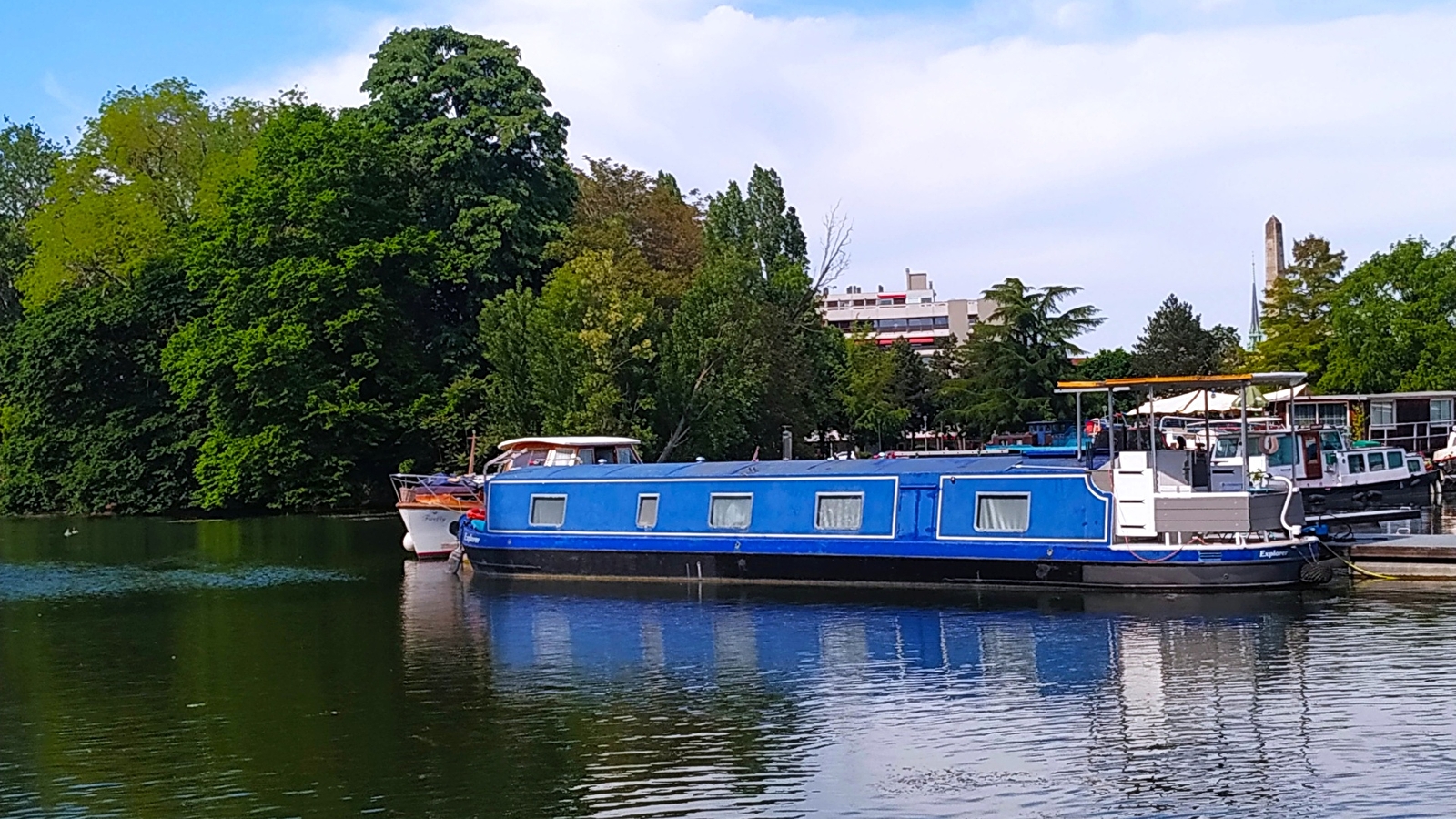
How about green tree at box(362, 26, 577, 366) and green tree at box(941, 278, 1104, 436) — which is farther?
green tree at box(941, 278, 1104, 436)

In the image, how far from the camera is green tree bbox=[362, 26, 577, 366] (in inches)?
2549

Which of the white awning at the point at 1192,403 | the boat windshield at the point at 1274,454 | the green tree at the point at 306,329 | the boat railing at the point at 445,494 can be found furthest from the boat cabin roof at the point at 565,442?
the green tree at the point at 306,329

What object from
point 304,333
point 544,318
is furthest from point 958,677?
point 304,333

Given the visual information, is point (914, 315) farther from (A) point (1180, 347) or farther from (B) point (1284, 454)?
(B) point (1284, 454)

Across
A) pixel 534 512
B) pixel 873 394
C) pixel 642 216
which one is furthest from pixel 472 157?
pixel 873 394

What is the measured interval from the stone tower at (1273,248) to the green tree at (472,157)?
248 feet

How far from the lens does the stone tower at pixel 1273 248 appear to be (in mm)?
125125

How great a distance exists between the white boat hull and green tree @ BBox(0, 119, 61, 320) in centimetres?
4494

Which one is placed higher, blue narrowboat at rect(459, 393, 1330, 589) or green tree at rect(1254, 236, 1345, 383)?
green tree at rect(1254, 236, 1345, 383)

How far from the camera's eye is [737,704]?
20328 mm

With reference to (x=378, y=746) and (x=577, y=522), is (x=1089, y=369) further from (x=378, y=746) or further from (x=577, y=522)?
(x=378, y=746)

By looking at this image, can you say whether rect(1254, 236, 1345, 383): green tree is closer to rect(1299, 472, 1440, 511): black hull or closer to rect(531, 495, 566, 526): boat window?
rect(1299, 472, 1440, 511): black hull

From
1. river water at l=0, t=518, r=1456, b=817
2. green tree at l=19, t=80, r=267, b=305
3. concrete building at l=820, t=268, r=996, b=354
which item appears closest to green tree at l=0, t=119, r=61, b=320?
green tree at l=19, t=80, r=267, b=305

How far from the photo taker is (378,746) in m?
18.4
